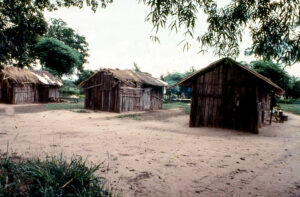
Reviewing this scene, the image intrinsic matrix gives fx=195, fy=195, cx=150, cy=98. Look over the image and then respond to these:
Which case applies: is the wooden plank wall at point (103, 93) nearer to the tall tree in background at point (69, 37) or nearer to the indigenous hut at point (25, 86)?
the indigenous hut at point (25, 86)

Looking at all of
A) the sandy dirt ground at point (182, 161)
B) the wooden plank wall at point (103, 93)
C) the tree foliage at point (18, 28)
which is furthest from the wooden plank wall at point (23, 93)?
the sandy dirt ground at point (182, 161)

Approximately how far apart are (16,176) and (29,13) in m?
7.16

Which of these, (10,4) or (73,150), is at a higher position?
(10,4)

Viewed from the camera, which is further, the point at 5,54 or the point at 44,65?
the point at 44,65

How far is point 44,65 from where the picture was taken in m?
38.4

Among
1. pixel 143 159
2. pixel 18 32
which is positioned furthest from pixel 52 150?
pixel 18 32

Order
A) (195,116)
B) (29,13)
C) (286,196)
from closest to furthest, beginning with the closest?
(286,196), (29,13), (195,116)

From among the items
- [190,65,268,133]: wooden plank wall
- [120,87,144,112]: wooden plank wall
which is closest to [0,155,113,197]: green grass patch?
[190,65,268,133]: wooden plank wall

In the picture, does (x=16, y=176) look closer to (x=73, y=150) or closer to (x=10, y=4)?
(x=73, y=150)

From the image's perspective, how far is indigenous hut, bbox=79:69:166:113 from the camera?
61.1 ft

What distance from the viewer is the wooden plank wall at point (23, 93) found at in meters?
23.1

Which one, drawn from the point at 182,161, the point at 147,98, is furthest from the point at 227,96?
the point at 147,98

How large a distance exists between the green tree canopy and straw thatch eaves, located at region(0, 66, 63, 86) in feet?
27.9

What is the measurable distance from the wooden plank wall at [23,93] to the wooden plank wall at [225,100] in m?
21.6
